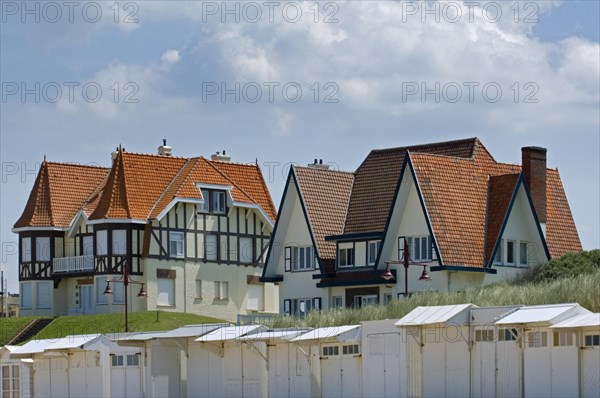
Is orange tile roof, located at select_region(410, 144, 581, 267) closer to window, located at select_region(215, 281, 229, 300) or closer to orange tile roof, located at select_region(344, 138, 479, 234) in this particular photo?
orange tile roof, located at select_region(344, 138, 479, 234)

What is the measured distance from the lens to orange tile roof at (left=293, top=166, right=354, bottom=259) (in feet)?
233

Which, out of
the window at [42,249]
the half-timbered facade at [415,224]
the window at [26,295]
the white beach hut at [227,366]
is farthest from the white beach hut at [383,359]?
the window at [26,295]

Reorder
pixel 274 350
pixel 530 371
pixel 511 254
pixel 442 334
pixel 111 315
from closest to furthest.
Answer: pixel 530 371
pixel 442 334
pixel 274 350
pixel 511 254
pixel 111 315

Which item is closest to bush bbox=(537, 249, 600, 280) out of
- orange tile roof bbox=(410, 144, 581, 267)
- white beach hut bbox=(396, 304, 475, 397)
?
orange tile roof bbox=(410, 144, 581, 267)

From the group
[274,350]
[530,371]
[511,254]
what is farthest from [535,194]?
[530,371]

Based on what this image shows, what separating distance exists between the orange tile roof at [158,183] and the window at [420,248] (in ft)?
71.9

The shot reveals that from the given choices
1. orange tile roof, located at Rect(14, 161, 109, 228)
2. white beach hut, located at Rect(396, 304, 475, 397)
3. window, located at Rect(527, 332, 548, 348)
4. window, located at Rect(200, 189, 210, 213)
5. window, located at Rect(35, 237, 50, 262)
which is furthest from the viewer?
orange tile roof, located at Rect(14, 161, 109, 228)

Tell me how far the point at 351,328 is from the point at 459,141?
26.3 m

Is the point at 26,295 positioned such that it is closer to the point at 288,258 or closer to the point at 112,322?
the point at 112,322

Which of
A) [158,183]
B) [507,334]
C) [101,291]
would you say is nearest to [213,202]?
[158,183]

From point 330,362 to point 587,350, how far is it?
11.5 metres

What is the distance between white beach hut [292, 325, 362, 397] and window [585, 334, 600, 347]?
32.1ft

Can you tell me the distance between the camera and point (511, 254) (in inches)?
2704

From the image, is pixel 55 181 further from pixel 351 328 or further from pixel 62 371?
pixel 351 328
